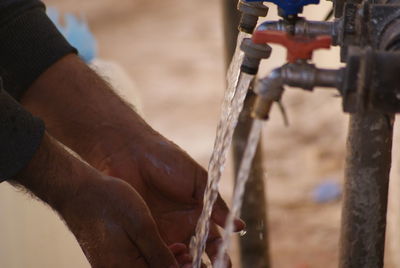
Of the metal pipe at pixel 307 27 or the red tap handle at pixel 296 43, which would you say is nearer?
the red tap handle at pixel 296 43

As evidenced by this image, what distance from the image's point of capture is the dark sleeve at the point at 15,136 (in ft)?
2.84

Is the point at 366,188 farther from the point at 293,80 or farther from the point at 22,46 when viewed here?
the point at 22,46

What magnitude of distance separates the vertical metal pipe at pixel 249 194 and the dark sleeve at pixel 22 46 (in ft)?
1.18

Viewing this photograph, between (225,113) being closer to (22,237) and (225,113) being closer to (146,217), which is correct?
(146,217)

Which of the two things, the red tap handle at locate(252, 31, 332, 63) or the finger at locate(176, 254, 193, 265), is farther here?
the finger at locate(176, 254, 193, 265)

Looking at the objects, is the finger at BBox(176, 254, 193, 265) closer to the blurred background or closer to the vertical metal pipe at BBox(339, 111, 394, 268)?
the vertical metal pipe at BBox(339, 111, 394, 268)

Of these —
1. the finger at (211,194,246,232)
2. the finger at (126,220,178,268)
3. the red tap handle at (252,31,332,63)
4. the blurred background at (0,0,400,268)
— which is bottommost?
the blurred background at (0,0,400,268)

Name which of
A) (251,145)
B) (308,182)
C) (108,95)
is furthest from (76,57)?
(308,182)

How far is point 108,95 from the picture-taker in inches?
44.4

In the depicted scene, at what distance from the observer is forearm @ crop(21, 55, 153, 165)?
1096mm

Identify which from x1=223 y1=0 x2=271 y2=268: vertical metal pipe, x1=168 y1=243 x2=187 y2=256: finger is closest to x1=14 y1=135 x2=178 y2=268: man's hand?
x1=168 y1=243 x2=187 y2=256: finger

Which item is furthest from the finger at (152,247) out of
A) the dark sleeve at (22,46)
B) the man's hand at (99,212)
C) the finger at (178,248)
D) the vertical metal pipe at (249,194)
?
the vertical metal pipe at (249,194)

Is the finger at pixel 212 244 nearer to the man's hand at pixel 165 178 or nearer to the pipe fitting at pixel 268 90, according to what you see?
the man's hand at pixel 165 178

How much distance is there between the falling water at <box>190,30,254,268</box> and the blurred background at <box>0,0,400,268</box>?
0.18 m
